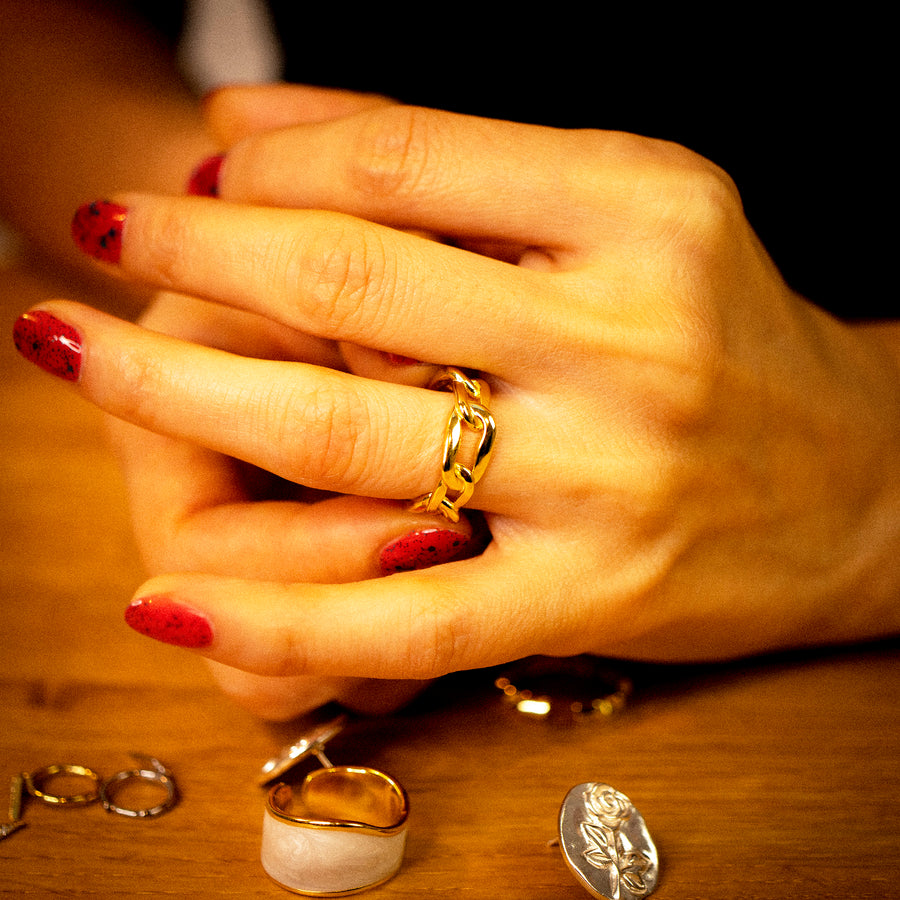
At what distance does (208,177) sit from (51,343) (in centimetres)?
28

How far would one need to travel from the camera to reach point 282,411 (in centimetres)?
62

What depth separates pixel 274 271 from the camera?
642 mm

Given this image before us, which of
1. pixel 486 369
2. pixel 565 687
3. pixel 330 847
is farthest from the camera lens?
pixel 565 687

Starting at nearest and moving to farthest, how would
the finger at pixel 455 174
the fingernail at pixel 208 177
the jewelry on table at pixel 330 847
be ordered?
the jewelry on table at pixel 330 847 → the finger at pixel 455 174 → the fingernail at pixel 208 177

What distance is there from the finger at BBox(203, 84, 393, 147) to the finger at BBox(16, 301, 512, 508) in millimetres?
336

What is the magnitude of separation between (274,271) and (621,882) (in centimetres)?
52

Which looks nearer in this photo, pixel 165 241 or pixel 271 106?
pixel 165 241

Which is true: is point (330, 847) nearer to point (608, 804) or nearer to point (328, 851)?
point (328, 851)

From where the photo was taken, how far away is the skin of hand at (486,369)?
0.62 meters

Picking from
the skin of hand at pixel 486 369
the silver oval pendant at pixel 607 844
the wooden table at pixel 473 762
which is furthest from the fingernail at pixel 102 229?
the silver oval pendant at pixel 607 844

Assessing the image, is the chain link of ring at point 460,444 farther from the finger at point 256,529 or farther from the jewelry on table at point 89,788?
the jewelry on table at point 89,788

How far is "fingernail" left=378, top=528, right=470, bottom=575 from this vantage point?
2.21ft

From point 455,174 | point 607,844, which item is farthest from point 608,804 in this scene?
point 455,174

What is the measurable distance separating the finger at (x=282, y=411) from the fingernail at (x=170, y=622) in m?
0.13
